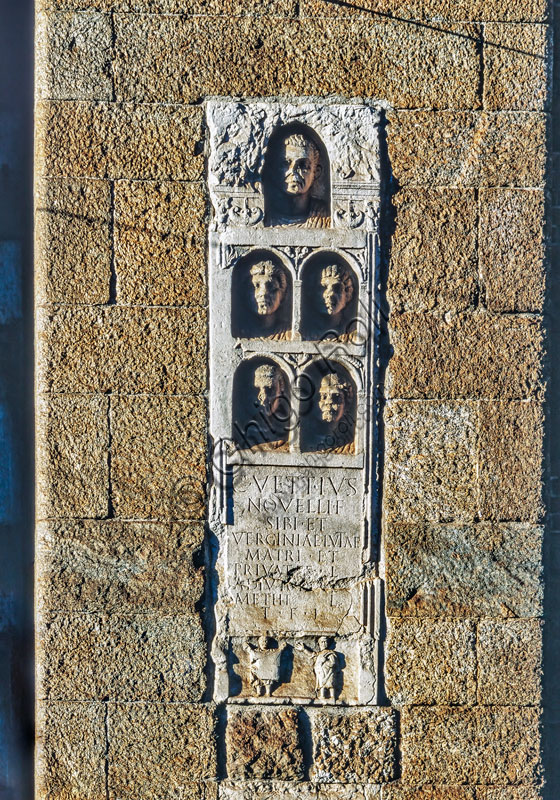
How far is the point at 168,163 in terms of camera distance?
3.75 meters

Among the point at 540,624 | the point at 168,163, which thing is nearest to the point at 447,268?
the point at 168,163

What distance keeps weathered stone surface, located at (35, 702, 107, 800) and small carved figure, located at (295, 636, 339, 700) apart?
1.09 m

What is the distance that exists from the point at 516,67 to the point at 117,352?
2.51 metres

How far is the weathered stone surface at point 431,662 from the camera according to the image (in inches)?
149

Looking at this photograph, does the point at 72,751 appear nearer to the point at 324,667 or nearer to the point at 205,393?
the point at 324,667

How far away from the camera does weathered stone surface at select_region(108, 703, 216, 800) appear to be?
12.3ft

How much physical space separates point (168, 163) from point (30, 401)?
1.73 m

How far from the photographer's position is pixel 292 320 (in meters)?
3.79

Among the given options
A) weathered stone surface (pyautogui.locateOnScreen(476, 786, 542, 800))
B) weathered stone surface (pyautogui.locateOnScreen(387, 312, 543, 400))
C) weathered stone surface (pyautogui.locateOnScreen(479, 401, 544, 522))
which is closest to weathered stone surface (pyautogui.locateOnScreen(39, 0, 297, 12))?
weathered stone surface (pyautogui.locateOnScreen(387, 312, 543, 400))

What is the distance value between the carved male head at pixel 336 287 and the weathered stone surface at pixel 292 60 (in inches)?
35.5

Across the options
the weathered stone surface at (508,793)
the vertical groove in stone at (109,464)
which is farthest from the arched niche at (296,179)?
the weathered stone surface at (508,793)

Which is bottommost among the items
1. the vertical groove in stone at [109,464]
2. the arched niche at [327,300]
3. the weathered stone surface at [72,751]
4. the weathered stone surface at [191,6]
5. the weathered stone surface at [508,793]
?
the weathered stone surface at [508,793]

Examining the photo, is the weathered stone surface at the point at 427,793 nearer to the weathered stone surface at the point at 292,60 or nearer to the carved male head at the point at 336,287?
the carved male head at the point at 336,287

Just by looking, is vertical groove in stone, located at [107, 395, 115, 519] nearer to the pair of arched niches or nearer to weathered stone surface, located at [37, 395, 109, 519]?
weathered stone surface, located at [37, 395, 109, 519]
